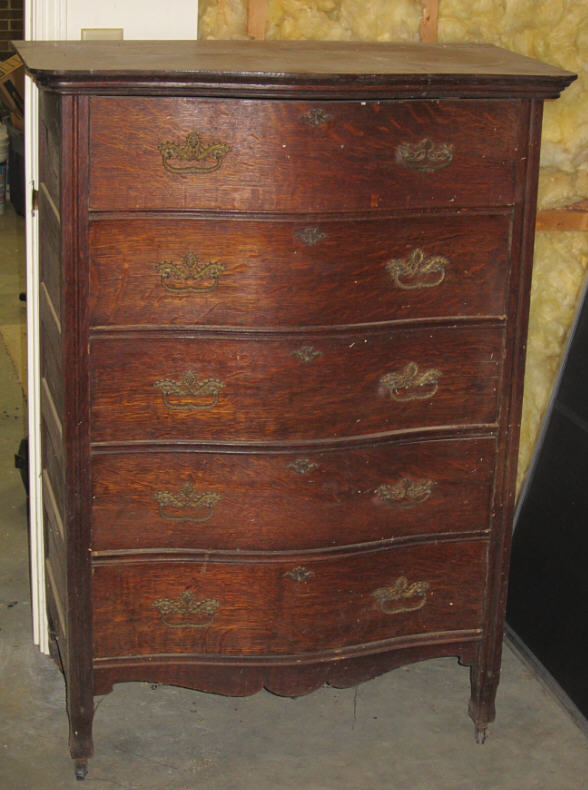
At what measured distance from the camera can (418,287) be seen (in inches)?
92.4

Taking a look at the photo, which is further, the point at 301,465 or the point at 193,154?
the point at 301,465

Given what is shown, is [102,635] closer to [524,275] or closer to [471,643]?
[471,643]

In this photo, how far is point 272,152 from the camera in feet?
7.13

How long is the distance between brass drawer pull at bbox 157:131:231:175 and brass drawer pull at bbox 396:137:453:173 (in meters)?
0.34

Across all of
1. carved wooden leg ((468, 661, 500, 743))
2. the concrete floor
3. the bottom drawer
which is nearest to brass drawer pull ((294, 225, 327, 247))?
the bottom drawer

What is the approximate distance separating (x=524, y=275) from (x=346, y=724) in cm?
112

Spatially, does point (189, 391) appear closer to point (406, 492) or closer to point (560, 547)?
point (406, 492)

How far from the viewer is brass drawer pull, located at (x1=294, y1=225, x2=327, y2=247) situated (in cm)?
223

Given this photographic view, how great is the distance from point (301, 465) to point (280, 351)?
243 mm

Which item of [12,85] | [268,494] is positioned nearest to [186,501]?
[268,494]

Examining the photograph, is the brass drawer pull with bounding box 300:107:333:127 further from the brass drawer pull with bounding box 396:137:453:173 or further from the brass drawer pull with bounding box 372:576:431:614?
the brass drawer pull with bounding box 372:576:431:614

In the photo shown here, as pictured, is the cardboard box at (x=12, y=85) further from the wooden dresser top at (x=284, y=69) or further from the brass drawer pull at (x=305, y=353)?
the brass drawer pull at (x=305, y=353)

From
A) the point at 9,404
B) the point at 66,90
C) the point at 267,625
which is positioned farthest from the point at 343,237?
the point at 9,404

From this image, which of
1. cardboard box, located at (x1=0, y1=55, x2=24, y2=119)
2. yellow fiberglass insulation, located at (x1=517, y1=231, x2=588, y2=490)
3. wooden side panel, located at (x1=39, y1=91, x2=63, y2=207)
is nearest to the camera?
wooden side panel, located at (x1=39, y1=91, x2=63, y2=207)
